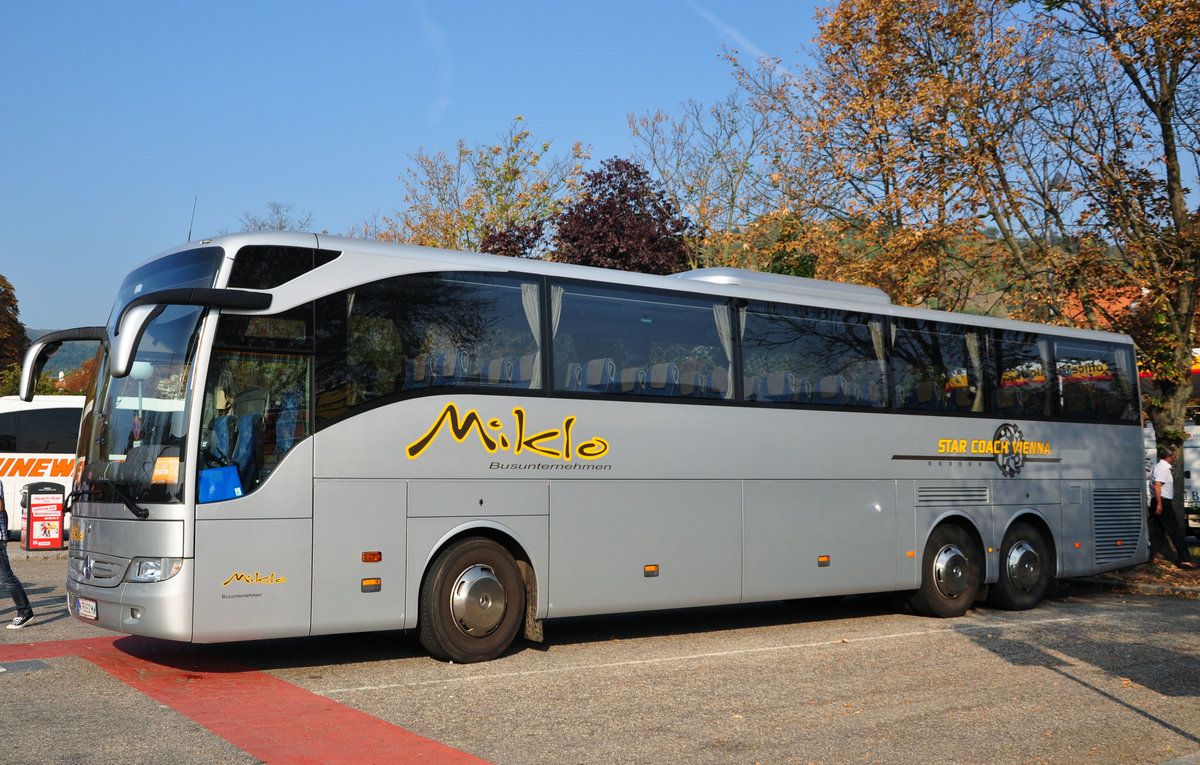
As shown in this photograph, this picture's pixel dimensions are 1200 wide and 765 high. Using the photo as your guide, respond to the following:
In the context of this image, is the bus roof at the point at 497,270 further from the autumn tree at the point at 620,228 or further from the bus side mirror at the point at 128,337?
the autumn tree at the point at 620,228

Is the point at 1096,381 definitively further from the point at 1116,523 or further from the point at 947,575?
the point at 947,575

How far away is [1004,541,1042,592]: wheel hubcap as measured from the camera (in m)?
14.5

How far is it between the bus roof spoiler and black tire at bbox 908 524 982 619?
8.81 m

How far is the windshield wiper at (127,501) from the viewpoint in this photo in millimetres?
8469

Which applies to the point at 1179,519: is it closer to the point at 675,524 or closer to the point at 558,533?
the point at 675,524

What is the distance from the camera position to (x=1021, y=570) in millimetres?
14594

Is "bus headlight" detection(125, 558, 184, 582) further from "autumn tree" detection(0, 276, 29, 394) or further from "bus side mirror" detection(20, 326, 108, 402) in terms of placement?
"autumn tree" detection(0, 276, 29, 394)

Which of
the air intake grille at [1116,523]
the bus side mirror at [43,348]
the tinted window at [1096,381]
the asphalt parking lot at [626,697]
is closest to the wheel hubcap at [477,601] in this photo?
the asphalt parking lot at [626,697]

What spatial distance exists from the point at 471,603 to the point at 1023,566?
27.5 feet

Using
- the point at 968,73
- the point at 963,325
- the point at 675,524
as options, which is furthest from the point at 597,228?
the point at 675,524

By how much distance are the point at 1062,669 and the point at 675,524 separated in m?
3.84

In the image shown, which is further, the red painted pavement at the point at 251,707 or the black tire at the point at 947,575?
the black tire at the point at 947,575

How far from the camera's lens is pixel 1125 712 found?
27.0ft

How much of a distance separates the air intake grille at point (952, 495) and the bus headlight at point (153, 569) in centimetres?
878
